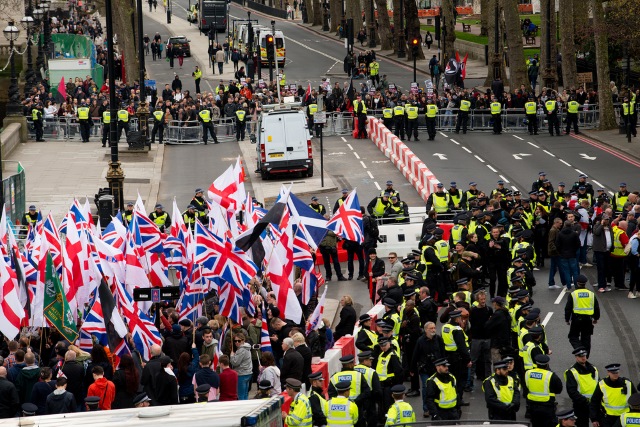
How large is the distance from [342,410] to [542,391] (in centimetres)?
284

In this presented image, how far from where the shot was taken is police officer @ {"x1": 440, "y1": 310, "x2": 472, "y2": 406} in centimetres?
1850

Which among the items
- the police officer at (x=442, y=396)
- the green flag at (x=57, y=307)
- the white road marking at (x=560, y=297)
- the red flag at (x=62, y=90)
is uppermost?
the red flag at (x=62, y=90)

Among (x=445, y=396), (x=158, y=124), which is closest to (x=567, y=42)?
(x=158, y=124)

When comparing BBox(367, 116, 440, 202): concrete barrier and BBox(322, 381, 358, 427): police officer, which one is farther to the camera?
BBox(367, 116, 440, 202): concrete barrier

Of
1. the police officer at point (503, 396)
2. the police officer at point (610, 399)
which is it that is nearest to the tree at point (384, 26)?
the police officer at point (503, 396)

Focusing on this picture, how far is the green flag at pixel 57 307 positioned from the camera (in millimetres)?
18688

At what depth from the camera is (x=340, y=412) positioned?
14977 millimetres

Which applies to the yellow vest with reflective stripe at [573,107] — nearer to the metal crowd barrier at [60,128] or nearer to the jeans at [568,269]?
the metal crowd barrier at [60,128]

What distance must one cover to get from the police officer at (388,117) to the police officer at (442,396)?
30.6 metres

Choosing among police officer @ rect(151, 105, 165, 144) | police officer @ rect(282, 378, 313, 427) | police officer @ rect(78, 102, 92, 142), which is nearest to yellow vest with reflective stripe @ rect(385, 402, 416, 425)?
police officer @ rect(282, 378, 313, 427)

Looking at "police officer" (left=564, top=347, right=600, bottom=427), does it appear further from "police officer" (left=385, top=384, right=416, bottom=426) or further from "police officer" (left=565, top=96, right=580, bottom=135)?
"police officer" (left=565, top=96, right=580, bottom=135)

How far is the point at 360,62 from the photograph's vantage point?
234ft

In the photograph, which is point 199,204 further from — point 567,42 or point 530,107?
point 567,42

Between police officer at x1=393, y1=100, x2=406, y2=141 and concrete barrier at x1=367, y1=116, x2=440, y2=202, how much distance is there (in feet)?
1.88
